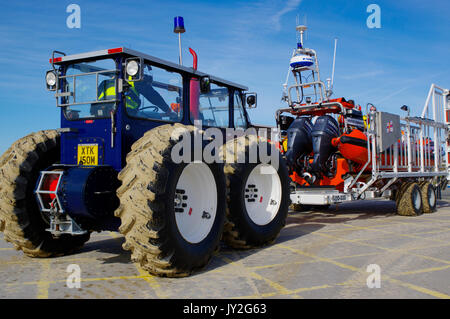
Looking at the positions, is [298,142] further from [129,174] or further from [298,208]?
[129,174]

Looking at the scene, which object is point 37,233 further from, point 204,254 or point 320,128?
point 320,128

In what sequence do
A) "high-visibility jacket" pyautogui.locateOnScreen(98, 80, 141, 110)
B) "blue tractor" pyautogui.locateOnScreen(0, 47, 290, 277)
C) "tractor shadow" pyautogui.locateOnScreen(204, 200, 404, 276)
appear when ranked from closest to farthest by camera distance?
"blue tractor" pyautogui.locateOnScreen(0, 47, 290, 277), "high-visibility jacket" pyautogui.locateOnScreen(98, 80, 141, 110), "tractor shadow" pyautogui.locateOnScreen(204, 200, 404, 276)

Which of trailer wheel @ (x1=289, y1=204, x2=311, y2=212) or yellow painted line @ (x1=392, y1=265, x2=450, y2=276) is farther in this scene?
trailer wheel @ (x1=289, y1=204, x2=311, y2=212)

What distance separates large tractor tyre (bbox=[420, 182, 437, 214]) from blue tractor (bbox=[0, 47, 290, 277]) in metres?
6.60

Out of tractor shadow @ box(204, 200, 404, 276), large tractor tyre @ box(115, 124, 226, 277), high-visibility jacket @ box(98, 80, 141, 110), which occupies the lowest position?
tractor shadow @ box(204, 200, 404, 276)

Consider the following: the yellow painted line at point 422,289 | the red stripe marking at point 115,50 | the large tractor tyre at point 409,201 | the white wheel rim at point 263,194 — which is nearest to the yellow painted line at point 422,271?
the yellow painted line at point 422,289

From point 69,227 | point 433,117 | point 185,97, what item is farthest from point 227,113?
point 433,117

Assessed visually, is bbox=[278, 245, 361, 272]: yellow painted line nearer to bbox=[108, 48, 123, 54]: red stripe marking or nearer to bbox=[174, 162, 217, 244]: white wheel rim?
bbox=[174, 162, 217, 244]: white wheel rim

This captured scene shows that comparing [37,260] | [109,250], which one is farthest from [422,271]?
[37,260]

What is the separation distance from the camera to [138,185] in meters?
4.22

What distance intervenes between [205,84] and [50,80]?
2.11m

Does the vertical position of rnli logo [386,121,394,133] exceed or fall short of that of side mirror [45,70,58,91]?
it falls short

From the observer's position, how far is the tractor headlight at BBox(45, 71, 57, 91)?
18.4ft

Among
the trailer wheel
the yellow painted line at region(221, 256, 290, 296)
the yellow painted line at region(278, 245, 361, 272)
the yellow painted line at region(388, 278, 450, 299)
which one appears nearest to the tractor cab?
the yellow painted line at region(221, 256, 290, 296)
